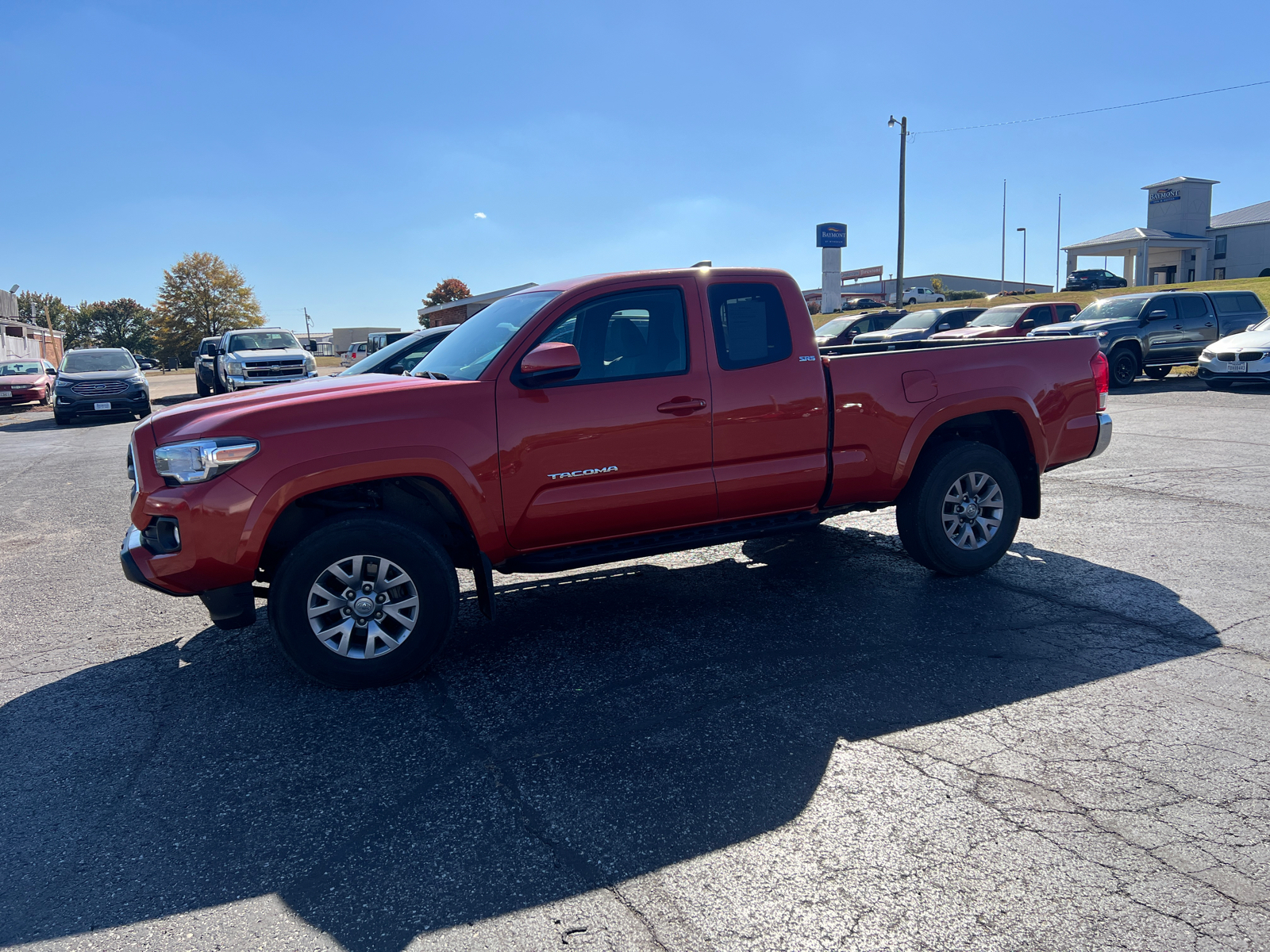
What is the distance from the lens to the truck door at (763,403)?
16.4ft

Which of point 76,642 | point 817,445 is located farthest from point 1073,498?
point 76,642

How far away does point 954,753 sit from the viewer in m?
3.48

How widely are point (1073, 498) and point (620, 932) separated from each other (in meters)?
7.35

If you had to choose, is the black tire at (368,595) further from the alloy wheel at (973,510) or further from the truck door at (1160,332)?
the truck door at (1160,332)

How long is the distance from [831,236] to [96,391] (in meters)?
41.7

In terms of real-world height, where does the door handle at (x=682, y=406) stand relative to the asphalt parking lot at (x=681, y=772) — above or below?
above

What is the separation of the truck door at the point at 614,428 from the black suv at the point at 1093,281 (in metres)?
57.1

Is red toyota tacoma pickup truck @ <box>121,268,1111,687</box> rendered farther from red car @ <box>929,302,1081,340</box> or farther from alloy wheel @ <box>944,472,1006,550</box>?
red car @ <box>929,302,1081,340</box>

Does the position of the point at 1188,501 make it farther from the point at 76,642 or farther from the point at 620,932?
the point at 76,642

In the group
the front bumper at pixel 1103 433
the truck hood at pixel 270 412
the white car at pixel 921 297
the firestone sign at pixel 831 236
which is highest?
the firestone sign at pixel 831 236

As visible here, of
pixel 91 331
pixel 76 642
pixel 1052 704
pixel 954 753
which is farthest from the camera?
pixel 91 331

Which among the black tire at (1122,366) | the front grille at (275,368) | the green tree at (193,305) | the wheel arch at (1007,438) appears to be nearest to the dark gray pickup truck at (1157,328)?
the black tire at (1122,366)

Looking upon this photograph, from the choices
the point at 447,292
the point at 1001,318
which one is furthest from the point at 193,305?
the point at 1001,318

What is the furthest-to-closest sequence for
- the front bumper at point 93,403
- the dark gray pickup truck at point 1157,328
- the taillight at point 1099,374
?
1. the front bumper at point 93,403
2. the dark gray pickup truck at point 1157,328
3. the taillight at point 1099,374
